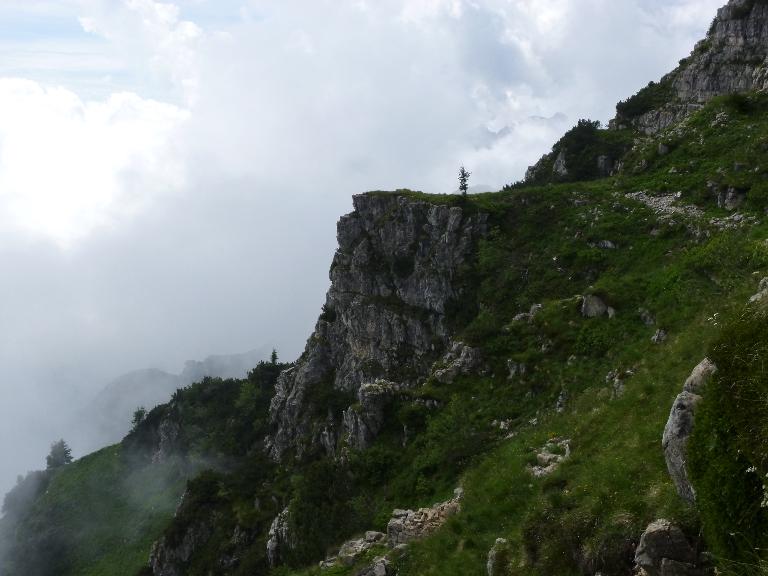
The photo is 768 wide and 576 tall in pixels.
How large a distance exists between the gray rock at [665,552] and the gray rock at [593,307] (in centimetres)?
2548

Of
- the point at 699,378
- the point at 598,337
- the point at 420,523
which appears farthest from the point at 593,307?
the point at 699,378

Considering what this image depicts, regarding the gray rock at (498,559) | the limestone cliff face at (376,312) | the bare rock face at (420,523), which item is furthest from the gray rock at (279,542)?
the gray rock at (498,559)

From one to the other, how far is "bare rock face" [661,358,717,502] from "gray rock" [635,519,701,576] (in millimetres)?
906

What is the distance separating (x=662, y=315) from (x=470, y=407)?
13.3m

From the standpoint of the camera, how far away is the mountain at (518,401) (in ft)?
38.2

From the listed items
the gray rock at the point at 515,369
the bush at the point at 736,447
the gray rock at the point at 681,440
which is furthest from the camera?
the gray rock at the point at 515,369

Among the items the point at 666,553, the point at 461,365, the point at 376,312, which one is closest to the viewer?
the point at 666,553

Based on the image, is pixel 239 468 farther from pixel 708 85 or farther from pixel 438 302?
pixel 708 85

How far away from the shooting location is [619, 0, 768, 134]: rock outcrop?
6312 cm

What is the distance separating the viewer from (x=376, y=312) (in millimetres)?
59375

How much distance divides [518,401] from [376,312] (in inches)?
1105

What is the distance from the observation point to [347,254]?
218ft

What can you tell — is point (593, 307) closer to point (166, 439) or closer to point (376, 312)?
point (376, 312)

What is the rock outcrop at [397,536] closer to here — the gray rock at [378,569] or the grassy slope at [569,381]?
the gray rock at [378,569]
